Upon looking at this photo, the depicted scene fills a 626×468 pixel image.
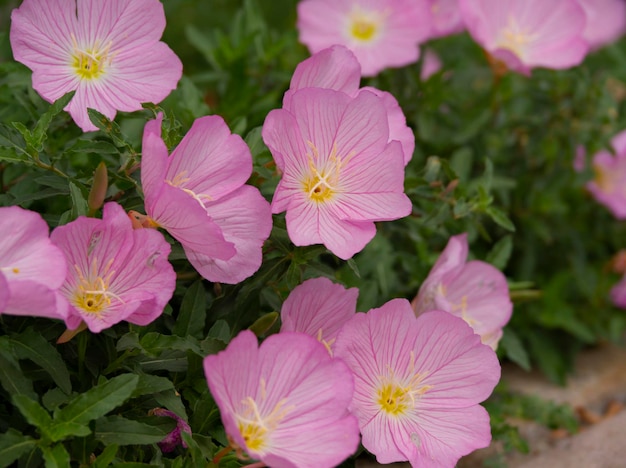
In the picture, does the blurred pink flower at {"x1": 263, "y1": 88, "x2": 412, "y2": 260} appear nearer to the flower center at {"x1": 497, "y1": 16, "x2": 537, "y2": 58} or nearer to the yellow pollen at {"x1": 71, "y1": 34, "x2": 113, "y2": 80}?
the yellow pollen at {"x1": 71, "y1": 34, "x2": 113, "y2": 80}

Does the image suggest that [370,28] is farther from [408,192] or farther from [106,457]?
[106,457]

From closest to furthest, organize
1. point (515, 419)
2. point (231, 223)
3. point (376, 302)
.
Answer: point (231, 223) < point (376, 302) < point (515, 419)

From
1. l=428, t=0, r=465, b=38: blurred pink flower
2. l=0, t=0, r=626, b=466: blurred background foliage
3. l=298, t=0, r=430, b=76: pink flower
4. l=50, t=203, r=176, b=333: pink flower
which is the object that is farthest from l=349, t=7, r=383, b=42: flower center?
l=50, t=203, r=176, b=333: pink flower

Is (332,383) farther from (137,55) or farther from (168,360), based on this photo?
(137,55)

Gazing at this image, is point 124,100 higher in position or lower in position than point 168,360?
higher

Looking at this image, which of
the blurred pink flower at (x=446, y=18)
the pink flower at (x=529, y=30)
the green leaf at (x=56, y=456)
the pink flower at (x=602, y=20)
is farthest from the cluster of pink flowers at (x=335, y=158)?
the pink flower at (x=602, y=20)

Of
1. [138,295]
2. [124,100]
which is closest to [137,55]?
[124,100]

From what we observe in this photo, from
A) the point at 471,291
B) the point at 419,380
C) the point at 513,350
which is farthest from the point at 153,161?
the point at 513,350
